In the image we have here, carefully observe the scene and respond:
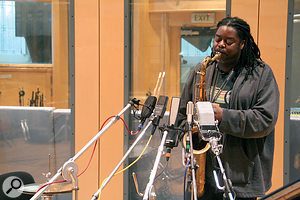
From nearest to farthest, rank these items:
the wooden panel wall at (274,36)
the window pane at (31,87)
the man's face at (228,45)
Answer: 1. the man's face at (228,45)
2. the wooden panel wall at (274,36)
3. the window pane at (31,87)

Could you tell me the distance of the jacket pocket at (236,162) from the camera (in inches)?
73.7

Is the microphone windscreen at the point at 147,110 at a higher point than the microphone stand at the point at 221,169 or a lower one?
higher

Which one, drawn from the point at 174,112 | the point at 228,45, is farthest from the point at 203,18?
the point at 174,112

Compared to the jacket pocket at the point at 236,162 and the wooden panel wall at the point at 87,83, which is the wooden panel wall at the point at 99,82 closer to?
the wooden panel wall at the point at 87,83

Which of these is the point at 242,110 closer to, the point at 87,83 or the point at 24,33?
the point at 87,83

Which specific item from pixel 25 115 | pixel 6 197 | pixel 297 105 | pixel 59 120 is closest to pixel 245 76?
pixel 297 105

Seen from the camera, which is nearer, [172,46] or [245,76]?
[245,76]

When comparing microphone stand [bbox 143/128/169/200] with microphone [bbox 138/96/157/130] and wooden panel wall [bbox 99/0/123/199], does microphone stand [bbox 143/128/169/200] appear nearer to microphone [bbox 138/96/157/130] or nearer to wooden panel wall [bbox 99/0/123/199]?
microphone [bbox 138/96/157/130]

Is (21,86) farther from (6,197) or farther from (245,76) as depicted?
(245,76)

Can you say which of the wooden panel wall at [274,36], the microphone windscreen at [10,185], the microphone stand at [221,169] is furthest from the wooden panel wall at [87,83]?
the microphone stand at [221,169]

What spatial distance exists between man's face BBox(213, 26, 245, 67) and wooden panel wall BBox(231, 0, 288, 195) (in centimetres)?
135

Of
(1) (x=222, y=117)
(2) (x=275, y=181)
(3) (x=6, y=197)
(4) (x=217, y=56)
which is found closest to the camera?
(1) (x=222, y=117)

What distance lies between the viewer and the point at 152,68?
3689mm

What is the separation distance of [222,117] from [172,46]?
6.27 feet
